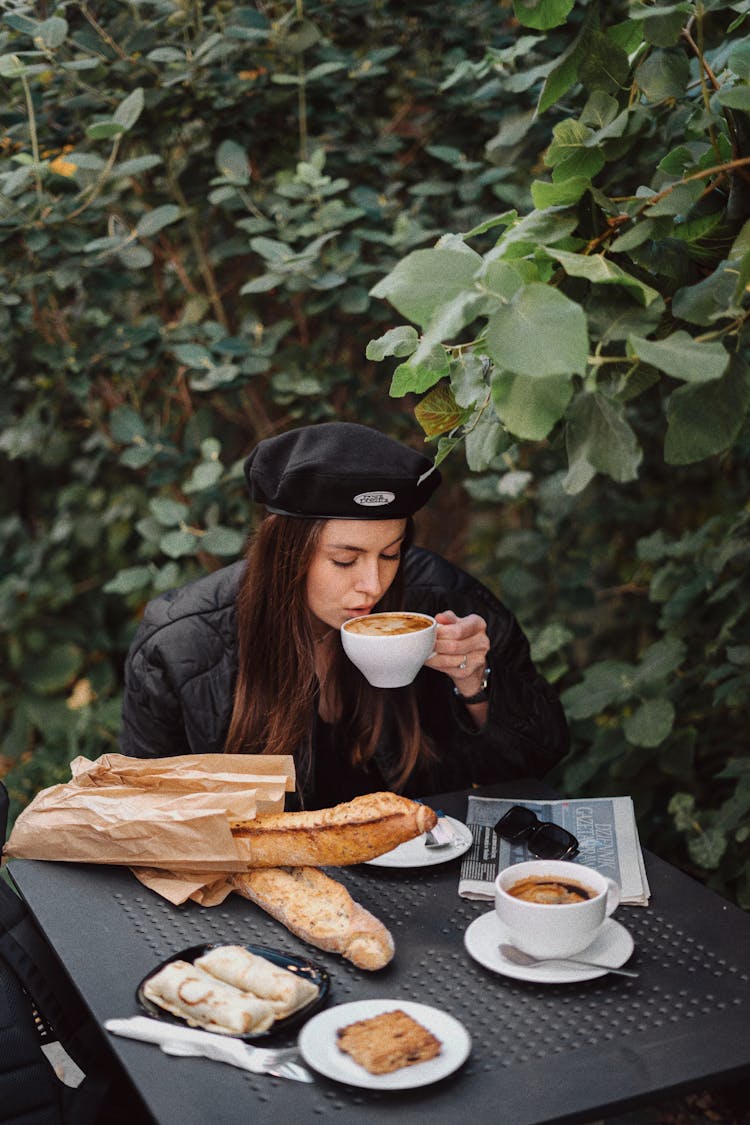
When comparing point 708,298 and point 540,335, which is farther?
point 708,298

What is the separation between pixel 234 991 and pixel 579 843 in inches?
22.5

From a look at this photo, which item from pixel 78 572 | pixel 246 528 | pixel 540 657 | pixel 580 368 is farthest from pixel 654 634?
pixel 580 368

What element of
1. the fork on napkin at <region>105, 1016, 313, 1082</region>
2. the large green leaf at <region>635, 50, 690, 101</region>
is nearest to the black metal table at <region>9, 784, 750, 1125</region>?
the fork on napkin at <region>105, 1016, 313, 1082</region>

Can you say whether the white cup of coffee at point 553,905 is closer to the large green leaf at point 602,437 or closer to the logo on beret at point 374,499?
the large green leaf at point 602,437

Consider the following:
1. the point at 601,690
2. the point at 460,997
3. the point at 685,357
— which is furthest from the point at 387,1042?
the point at 601,690

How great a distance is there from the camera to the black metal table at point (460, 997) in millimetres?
1090

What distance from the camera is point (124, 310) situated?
10.9 ft

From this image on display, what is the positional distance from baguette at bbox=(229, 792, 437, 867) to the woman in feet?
1.52

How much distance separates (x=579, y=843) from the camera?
5.22ft

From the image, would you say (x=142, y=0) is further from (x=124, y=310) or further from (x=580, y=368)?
(x=580, y=368)

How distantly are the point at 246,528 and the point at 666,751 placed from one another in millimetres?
1216

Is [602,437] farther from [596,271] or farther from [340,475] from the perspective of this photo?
[340,475]

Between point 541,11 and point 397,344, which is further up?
point 541,11

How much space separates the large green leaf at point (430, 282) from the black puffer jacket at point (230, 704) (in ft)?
3.59
